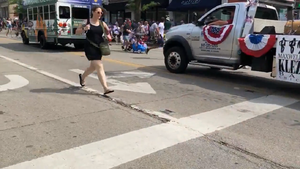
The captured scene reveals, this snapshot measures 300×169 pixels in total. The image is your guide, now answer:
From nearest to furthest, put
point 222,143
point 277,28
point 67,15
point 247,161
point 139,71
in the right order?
point 247,161
point 222,143
point 277,28
point 139,71
point 67,15

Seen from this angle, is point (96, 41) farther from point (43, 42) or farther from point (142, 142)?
point (43, 42)

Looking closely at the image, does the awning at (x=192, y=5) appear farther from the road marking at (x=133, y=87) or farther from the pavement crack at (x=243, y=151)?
the pavement crack at (x=243, y=151)

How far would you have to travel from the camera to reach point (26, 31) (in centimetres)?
1961

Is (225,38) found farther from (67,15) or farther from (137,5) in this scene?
(137,5)

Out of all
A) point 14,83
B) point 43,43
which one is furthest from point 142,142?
point 43,43

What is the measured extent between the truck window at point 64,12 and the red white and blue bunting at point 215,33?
9.46 metres

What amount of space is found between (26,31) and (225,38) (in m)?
15.5

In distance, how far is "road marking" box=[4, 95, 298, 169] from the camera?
355 centimetres

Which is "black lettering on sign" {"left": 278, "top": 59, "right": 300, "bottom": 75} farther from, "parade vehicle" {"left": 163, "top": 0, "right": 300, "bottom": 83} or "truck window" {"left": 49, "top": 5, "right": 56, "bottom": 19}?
"truck window" {"left": 49, "top": 5, "right": 56, "bottom": 19}

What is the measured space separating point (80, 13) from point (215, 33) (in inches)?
390

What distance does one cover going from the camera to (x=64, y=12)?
51.2ft

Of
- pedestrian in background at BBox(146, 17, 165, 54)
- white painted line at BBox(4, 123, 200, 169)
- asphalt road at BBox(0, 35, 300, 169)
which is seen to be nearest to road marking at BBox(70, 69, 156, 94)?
asphalt road at BBox(0, 35, 300, 169)

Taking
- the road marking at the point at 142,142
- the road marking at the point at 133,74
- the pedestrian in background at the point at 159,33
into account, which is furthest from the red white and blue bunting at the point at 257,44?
the pedestrian in background at the point at 159,33

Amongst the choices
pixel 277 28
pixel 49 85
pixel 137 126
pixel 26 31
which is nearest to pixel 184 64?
pixel 277 28
